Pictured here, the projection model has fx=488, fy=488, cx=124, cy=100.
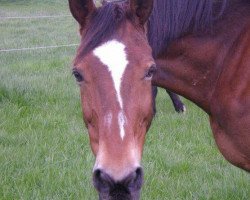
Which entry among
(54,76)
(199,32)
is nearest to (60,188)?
(199,32)

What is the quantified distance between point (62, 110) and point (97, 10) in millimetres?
3401

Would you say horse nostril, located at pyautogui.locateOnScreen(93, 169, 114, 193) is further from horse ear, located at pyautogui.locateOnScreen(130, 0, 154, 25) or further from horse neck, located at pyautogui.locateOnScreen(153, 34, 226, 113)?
horse neck, located at pyautogui.locateOnScreen(153, 34, 226, 113)

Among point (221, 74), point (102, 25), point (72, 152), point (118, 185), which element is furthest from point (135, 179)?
point (72, 152)

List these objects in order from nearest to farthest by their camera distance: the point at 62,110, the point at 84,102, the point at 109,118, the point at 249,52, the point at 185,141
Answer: the point at 109,118
the point at 84,102
the point at 249,52
the point at 185,141
the point at 62,110

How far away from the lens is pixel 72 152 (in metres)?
4.60

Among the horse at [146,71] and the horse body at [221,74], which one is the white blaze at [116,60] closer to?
the horse at [146,71]

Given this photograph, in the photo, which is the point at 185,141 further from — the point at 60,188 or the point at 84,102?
the point at 84,102

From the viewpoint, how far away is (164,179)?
158 inches

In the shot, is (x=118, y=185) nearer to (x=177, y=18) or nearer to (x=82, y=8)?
(x=82, y=8)

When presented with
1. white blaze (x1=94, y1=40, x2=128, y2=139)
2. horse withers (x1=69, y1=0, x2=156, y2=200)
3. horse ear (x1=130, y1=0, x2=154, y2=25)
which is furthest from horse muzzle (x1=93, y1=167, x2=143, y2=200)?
horse ear (x1=130, y1=0, x2=154, y2=25)

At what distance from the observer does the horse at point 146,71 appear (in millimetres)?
2201

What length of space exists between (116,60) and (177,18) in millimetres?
735

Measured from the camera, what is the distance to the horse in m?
2.20

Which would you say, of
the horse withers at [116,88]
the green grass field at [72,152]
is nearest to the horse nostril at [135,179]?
the horse withers at [116,88]
